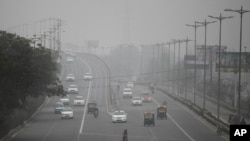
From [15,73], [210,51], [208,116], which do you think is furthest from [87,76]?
[15,73]

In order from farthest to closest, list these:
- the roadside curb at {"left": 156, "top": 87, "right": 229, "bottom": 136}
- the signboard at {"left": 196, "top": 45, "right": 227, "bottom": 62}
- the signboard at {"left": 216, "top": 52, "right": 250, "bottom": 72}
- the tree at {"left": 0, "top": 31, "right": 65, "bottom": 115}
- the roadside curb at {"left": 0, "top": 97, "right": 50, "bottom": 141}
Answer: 1. the signboard at {"left": 196, "top": 45, "right": 227, "bottom": 62}
2. the signboard at {"left": 216, "top": 52, "right": 250, "bottom": 72}
3. the roadside curb at {"left": 156, "top": 87, "right": 229, "bottom": 136}
4. the roadside curb at {"left": 0, "top": 97, "right": 50, "bottom": 141}
5. the tree at {"left": 0, "top": 31, "right": 65, "bottom": 115}

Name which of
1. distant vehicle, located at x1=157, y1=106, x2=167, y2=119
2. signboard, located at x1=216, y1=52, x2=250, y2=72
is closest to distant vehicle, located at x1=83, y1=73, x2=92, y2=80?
signboard, located at x1=216, y1=52, x2=250, y2=72

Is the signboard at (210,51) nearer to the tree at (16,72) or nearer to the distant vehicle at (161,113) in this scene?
the distant vehicle at (161,113)

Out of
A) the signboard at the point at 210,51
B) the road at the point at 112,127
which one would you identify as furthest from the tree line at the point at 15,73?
the signboard at the point at 210,51

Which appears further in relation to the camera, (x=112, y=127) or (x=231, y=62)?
(x=231, y=62)

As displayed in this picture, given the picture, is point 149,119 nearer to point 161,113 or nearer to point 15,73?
point 161,113

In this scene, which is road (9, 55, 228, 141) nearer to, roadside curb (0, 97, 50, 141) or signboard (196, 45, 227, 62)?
roadside curb (0, 97, 50, 141)

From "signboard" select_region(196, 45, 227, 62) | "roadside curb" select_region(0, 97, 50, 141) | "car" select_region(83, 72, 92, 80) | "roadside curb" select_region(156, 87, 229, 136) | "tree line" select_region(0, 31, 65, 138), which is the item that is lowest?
"roadside curb" select_region(0, 97, 50, 141)

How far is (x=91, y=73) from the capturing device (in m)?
162

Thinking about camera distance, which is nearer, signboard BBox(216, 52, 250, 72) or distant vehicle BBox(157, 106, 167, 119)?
distant vehicle BBox(157, 106, 167, 119)

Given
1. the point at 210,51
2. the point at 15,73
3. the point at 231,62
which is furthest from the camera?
the point at 210,51

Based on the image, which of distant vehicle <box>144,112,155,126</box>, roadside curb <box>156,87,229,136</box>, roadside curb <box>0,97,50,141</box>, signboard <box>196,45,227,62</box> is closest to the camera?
roadside curb <box>0,97,50,141</box>

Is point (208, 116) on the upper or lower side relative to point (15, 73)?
lower

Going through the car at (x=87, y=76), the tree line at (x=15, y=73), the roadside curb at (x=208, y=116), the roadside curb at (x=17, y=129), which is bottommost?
the roadside curb at (x=17, y=129)
